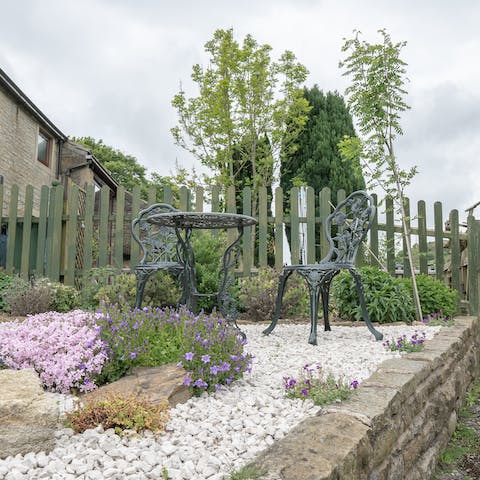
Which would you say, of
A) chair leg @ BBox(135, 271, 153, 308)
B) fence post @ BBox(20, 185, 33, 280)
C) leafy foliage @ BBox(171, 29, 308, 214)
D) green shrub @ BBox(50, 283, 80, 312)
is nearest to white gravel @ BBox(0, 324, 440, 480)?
chair leg @ BBox(135, 271, 153, 308)

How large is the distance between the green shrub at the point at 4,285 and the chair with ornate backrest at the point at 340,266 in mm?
3891

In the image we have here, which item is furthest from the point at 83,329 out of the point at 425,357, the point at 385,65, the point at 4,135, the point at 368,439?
the point at 4,135

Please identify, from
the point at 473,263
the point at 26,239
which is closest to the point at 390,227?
the point at 473,263

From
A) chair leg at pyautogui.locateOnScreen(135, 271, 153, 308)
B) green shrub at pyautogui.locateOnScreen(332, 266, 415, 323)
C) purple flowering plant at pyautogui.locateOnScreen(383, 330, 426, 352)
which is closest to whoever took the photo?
purple flowering plant at pyautogui.locateOnScreen(383, 330, 426, 352)

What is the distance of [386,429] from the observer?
1.98 m

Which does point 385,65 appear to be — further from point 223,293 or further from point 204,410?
point 204,410

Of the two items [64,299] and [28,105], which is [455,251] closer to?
[64,299]

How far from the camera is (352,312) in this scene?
5.15 m

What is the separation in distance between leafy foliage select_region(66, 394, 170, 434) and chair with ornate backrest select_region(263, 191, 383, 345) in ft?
6.55

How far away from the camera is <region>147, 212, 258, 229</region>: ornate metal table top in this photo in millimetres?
3484

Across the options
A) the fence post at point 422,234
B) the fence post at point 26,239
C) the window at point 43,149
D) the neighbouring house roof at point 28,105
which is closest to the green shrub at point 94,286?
the fence post at point 26,239

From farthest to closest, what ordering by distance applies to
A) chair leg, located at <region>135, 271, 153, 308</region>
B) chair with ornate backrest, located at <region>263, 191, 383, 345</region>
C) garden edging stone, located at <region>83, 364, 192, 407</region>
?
chair leg, located at <region>135, 271, 153, 308</region> → chair with ornate backrest, located at <region>263, 191, 383, 345</region> → garden edging stone, located at <region>83, 364, 192, 407</region>

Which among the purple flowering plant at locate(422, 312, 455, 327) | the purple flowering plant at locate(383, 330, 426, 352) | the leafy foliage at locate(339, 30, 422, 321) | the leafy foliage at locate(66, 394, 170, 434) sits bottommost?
the leafy foliage at locate(66, 394, 170, 434)

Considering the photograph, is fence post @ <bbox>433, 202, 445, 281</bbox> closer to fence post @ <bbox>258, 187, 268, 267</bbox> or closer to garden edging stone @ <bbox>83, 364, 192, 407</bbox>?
fence post @ <bbox>258, 187, 268, 267</bbox>
